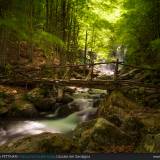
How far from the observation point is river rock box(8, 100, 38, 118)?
1312cm

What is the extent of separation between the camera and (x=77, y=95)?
1786 centimetres

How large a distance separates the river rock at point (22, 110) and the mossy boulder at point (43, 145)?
626 cm

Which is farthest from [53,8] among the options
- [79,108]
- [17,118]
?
[17,118]

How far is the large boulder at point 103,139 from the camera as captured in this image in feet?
26.1

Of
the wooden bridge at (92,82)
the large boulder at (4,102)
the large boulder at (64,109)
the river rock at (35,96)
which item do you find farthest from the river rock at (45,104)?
the large boulder at (4,102)

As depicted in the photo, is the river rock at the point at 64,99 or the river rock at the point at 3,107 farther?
the river rock at the point at 64,99

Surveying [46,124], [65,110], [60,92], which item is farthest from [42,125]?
[60,92]

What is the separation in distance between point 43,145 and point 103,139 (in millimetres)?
1958

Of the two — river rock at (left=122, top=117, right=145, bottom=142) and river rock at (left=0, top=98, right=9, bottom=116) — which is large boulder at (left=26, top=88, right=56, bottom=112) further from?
river rock at (left=122, top=117, right=145, bottom=142)

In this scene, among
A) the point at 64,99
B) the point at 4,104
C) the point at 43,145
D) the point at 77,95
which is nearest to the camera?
the point at 43,145

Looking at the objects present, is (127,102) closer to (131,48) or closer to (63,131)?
(63,131)

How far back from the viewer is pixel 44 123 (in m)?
12.7

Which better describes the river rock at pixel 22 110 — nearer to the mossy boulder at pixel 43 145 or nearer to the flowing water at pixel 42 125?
the flowing water at pixel 42 125

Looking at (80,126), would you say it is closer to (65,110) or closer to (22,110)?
(22,110)
